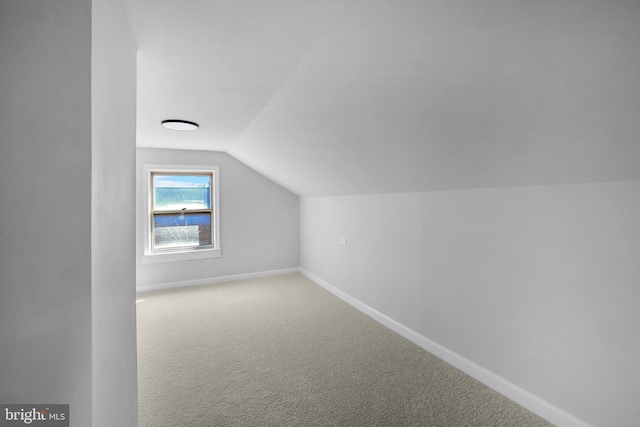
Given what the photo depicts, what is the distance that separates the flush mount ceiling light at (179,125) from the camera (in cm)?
295

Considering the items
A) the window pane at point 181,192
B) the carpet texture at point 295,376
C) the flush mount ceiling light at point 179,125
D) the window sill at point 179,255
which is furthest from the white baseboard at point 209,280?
the flush mount ceiling light at point 179,125

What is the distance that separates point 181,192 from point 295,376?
138 inches

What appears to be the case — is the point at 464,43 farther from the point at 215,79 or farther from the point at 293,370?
the point at 293,370

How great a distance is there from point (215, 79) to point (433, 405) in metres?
2.54

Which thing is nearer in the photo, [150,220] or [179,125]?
[179,125]

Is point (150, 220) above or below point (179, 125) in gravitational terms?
below

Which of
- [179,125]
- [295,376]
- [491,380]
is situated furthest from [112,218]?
[491,380]

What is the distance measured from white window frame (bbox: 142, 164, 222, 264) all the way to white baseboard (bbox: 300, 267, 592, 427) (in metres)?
2.82

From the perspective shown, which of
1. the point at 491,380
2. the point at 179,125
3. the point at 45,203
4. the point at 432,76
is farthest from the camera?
the point at 179,125

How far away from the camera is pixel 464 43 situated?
3.84 feet

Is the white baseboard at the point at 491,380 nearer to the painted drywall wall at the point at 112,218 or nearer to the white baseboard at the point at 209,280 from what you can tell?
the painted drywall wall at the point at 112,218

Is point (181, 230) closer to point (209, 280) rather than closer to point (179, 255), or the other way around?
point (179, 255)

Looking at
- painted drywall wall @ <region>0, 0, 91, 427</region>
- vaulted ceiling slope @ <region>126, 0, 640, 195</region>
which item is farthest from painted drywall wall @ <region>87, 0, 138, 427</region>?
vaulted ceiling slope @ <region>126, 0, 640, 195</region>

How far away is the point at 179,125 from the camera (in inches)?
119
